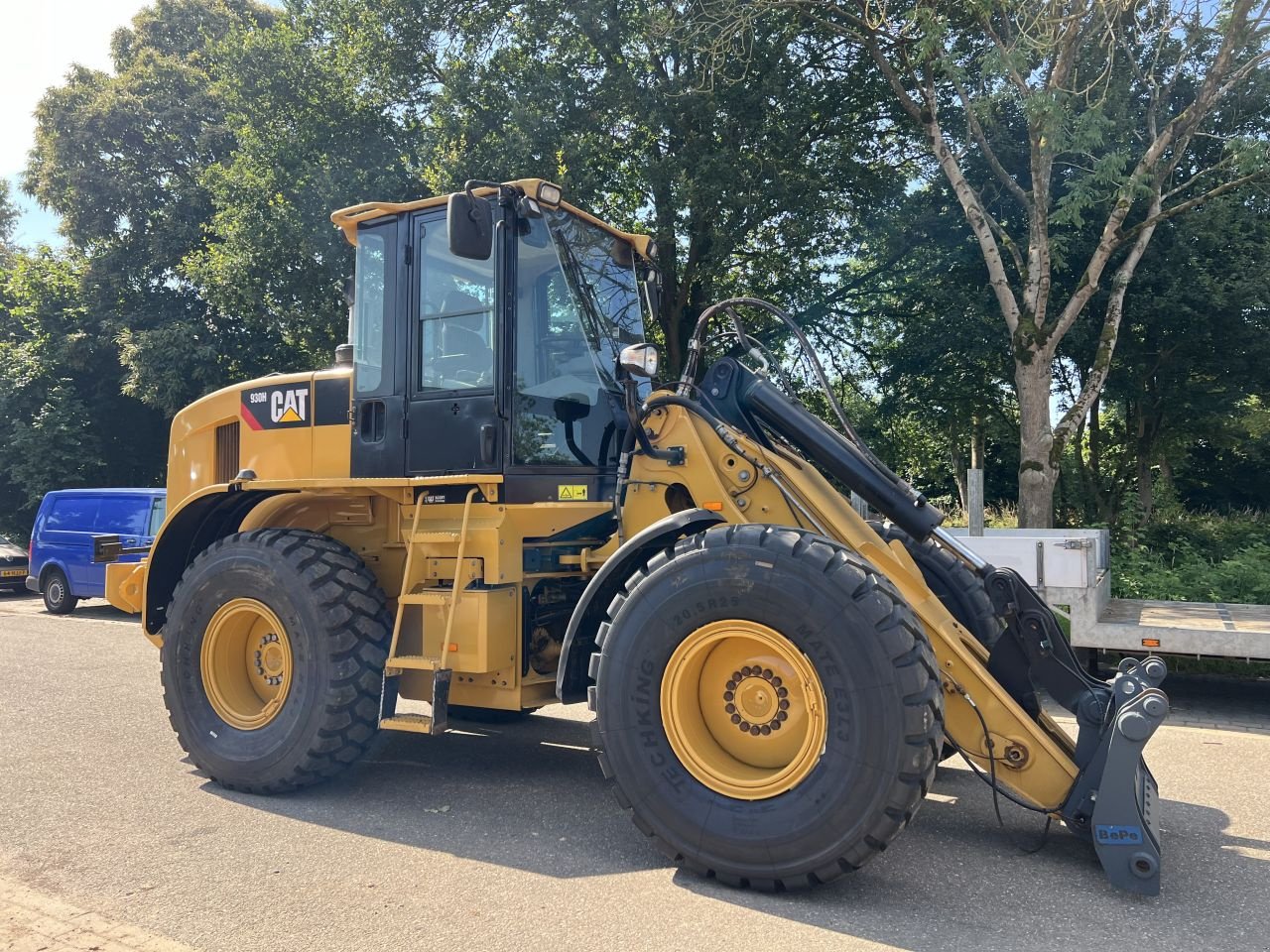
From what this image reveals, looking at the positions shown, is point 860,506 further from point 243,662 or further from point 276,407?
point 243,662

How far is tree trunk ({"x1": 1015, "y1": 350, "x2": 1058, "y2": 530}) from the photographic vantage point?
1298 centimetres

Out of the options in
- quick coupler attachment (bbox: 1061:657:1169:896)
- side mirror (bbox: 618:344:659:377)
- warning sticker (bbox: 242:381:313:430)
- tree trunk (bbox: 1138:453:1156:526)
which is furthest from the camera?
tree trunk (bbox: 1138:453:1156:526)

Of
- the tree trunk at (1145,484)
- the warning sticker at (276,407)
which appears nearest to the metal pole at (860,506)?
the warning sticker at (276,407)

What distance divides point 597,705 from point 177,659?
110 inches

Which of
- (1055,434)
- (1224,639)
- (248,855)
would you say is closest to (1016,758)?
(248,855)

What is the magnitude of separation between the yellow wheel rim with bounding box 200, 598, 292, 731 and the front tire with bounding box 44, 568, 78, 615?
38.1 feet

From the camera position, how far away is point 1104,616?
7156mm

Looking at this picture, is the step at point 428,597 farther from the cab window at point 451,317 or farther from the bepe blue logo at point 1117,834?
the bepe blue logo at point 1117,834

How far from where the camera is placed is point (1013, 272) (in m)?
15.3

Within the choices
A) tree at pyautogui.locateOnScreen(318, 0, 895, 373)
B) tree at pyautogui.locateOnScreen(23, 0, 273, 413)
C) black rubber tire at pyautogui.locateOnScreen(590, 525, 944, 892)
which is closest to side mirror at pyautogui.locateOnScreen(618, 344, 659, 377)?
black rubber tire at pyautogui.locateOnScreen(590, 525, 944, 892)

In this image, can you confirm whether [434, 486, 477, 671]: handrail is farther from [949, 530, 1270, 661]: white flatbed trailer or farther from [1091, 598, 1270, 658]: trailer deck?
[1091, 598, 1270, 658]: trailer deck

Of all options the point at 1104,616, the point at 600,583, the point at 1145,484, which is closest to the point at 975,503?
the point at 1104,616

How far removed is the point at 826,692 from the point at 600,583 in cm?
116

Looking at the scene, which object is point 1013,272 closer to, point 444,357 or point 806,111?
point 806,111
